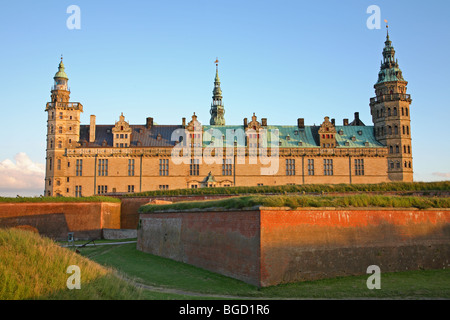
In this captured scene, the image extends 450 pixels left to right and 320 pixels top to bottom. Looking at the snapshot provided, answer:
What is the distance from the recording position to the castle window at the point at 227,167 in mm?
52969

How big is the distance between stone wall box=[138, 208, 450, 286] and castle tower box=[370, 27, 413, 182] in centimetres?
3521

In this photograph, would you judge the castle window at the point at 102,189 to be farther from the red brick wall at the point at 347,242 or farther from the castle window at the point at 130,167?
the red brick wall at the point at 347,242

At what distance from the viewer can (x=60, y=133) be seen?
5281 cm

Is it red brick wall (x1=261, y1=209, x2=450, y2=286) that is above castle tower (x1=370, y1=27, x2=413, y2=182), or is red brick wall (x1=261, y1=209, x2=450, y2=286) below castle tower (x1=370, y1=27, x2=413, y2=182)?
below

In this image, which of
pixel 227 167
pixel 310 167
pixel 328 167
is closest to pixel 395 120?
pixel 328 167

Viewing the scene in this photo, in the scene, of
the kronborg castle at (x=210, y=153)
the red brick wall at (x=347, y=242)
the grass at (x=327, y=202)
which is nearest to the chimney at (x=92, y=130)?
the kronborg castle at (x=210, y=153)

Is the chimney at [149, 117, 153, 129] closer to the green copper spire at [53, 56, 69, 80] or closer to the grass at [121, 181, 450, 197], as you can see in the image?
the green copper spire at [53, 56, 69, 80]

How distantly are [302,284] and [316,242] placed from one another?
206cm

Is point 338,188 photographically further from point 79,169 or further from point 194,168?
point 79,169

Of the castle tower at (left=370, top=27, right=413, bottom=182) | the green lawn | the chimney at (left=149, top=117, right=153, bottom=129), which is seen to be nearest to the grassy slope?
the green lawn

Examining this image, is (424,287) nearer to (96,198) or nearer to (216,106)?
(96,198)

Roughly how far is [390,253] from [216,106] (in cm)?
6405

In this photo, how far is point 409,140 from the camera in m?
55.1

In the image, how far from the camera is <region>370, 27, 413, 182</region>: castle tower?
54.6m
